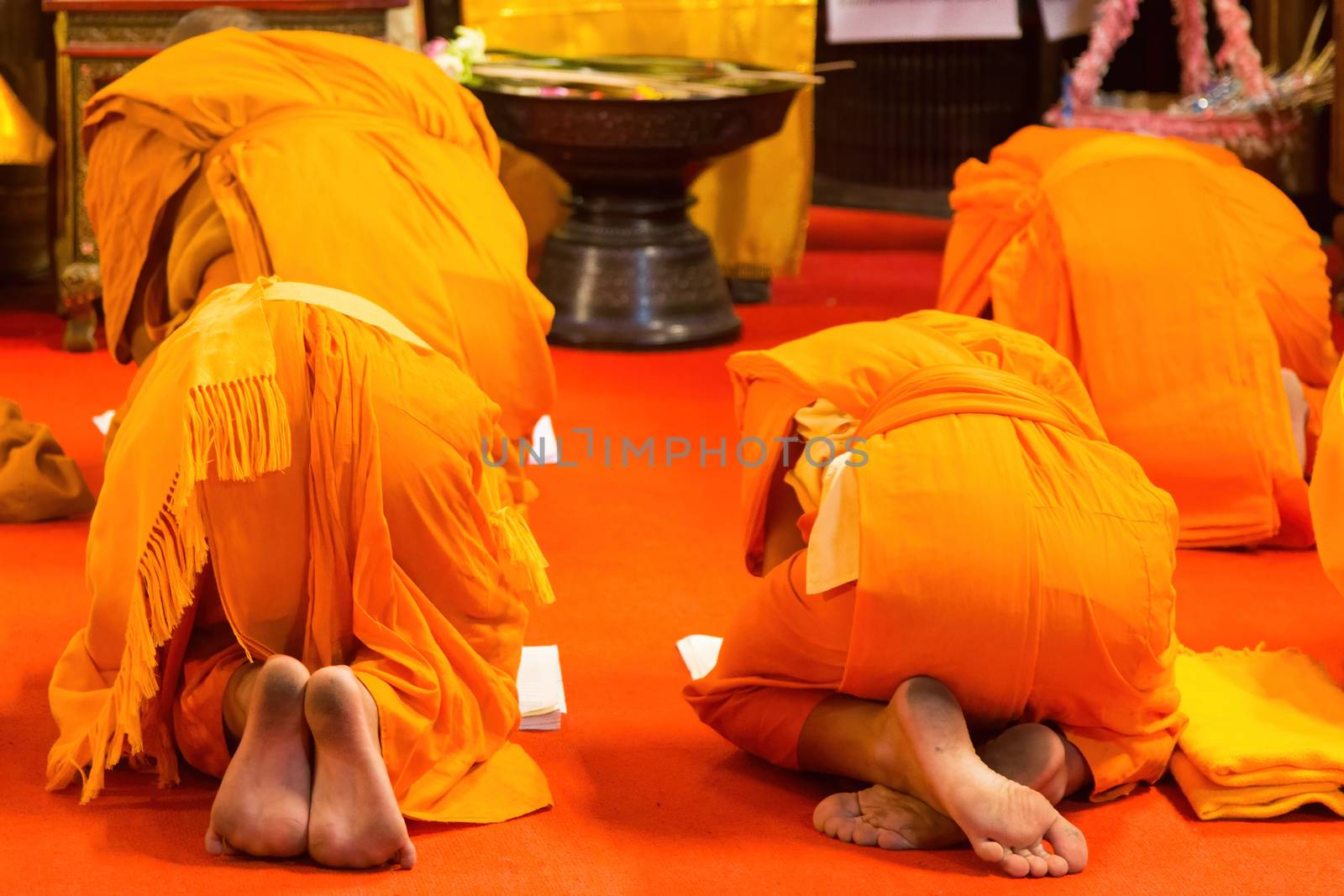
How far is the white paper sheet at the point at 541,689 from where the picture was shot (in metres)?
2.27

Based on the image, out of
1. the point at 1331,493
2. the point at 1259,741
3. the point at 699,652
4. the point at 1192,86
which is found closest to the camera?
the point at 1259,741

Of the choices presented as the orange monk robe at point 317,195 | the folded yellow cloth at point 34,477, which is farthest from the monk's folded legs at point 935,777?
the folded yellow cloth at point 34,477

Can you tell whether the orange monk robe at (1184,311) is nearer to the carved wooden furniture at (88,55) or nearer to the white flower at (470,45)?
the white flower at (470,45)

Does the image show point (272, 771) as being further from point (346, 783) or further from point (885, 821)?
point (885, 821)

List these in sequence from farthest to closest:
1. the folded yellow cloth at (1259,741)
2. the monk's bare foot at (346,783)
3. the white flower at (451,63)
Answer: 1. the white flower at (451,63)
2. the folded yellow cloth at (1259,741)
3. the monk's bare foot at (346,783)

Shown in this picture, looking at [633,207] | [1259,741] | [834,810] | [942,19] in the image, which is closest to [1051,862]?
[834,810]

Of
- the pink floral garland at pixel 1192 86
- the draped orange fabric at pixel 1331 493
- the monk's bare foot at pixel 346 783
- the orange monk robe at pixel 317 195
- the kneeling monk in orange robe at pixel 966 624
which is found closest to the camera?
the monk's bare foot at pixel 346 783

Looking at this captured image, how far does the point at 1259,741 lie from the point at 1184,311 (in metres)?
1.15

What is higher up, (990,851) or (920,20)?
(920,20)

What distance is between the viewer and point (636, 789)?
2107 mm

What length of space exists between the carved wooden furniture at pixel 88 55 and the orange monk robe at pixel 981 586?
2569mm

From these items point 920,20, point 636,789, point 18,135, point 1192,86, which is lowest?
point 636,789

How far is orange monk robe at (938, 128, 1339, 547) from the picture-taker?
3002 mm

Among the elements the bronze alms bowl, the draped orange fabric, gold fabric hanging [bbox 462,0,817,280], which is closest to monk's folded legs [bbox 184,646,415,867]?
the draped orange fabric
